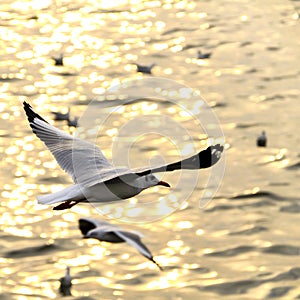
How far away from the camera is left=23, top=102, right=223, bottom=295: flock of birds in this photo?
60.4 feet

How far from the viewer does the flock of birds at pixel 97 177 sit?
1841cm

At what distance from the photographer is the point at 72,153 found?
21250mm

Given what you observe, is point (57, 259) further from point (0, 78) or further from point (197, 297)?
point (0, 78)

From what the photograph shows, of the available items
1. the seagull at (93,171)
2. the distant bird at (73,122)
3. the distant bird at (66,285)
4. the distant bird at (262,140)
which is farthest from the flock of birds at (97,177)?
the distant bird at (73,122)

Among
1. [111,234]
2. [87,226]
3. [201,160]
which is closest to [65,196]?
[87,226]

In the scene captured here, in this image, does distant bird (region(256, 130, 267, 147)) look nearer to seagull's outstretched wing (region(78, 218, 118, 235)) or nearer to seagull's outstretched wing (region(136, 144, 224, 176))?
seagull's outstretched wing (region(78, 218, 118, 235))

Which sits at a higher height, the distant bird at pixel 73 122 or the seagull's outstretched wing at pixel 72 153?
the distant bird at pixel 73 122

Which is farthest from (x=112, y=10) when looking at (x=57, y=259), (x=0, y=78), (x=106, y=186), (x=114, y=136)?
(x=106, y=186)

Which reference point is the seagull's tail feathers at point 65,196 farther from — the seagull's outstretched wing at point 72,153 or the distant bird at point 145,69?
the distant bird at point 145,69

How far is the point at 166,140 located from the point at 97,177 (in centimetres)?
2253

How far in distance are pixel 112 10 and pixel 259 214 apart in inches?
1141

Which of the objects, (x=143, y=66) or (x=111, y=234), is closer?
(x=111, y=234)

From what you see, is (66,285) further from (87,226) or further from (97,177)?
(97,177)

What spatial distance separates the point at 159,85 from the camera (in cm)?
4916
